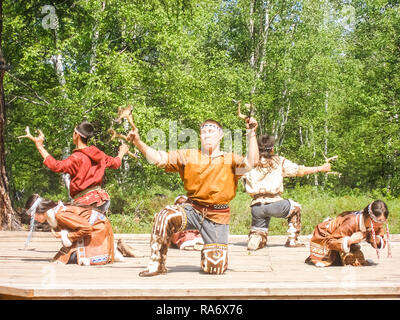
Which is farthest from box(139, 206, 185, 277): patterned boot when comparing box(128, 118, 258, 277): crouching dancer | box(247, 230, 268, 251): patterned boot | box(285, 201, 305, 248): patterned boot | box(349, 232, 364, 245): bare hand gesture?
box(285, 201, 305, 248): patterned boot

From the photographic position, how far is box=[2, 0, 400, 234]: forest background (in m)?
13.2

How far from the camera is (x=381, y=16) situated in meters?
22.0

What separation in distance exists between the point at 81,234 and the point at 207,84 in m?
11.9

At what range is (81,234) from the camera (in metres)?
5.65

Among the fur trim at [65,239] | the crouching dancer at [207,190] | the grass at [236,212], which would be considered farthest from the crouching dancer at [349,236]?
the grass at [236,212]

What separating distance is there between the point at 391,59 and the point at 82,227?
1788cm

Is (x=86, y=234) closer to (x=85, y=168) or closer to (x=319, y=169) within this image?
(x=85, y=168)

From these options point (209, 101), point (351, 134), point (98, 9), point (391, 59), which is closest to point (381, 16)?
point (391, 59)

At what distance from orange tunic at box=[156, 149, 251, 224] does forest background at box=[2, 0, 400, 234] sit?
18.8 ft

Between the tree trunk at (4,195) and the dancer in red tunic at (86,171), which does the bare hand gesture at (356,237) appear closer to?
the dancer in red tunic at (86,171)

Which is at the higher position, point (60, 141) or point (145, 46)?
point (145, 46)

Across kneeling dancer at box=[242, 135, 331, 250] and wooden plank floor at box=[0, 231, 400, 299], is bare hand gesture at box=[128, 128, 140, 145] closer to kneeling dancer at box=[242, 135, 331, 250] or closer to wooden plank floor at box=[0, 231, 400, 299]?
wooden plank floor at box=[0, 231, 400, 299]

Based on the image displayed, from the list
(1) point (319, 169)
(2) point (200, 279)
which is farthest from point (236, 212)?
(2) point (200, 279)
